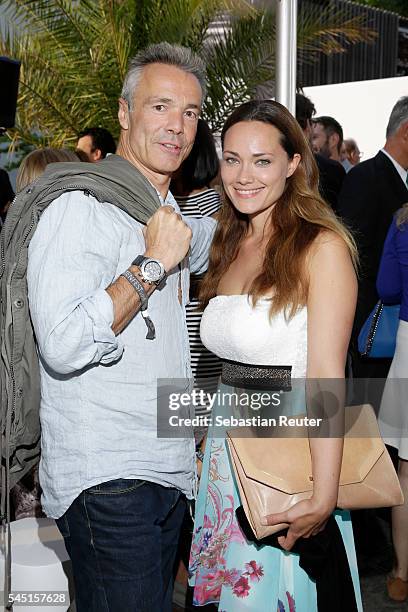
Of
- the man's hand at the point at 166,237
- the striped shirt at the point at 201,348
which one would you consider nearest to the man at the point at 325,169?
the striped shirt at the point at 201,348

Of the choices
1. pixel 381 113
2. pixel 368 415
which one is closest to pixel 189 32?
pixel 381 113

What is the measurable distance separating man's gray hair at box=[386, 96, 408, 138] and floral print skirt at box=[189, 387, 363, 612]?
104 inches

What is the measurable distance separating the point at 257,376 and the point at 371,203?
233 centimetres

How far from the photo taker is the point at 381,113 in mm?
7367

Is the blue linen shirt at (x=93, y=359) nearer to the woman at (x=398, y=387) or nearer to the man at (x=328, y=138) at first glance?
the woman at (x=398, y=387)

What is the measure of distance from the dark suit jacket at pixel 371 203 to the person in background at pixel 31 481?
1564mm

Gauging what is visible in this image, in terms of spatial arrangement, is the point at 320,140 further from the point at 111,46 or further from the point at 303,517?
the point at 303,517

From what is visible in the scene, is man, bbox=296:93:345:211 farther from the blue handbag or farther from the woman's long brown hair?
the woman's long brown hair

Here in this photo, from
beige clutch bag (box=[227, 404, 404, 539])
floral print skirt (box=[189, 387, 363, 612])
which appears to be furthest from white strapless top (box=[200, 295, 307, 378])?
floral print skirt (box=[189, 387, 363, 612])

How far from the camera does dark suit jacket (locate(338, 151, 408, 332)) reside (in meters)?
4.36

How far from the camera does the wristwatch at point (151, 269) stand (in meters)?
1.80

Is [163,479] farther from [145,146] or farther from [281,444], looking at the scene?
[145,146]

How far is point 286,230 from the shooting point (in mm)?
2297

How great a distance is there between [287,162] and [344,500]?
100 centimetres
